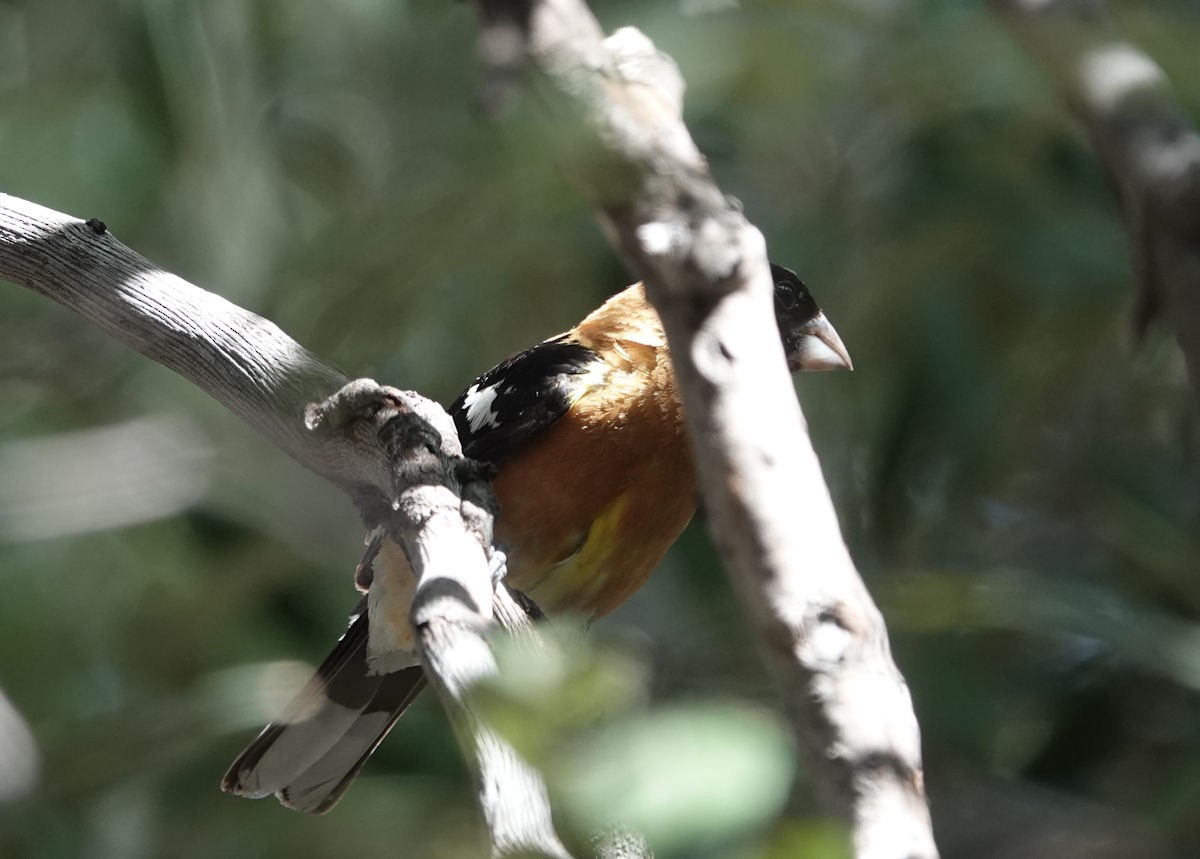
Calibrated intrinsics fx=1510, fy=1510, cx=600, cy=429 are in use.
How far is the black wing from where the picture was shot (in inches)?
147

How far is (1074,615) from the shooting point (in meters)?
4.20

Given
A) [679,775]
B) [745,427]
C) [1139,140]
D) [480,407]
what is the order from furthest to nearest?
[480,407], [745,427], [1139,140], [679,775]

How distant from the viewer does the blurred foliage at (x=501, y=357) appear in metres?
4.17

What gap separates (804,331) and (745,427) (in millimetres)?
2764

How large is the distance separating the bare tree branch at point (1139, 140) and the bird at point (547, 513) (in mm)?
2157

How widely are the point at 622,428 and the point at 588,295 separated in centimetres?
187

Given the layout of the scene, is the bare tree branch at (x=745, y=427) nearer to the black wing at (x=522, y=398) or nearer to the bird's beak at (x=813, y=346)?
the black wing at (x=522, y=398)

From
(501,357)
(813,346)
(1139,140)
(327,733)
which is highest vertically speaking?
(1139,140)

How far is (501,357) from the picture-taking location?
19.4 ft

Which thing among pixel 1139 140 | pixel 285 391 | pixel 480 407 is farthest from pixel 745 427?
pixel 480 407

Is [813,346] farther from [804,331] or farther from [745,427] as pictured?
[745,427]

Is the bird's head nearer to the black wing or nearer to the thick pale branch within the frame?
the black wing

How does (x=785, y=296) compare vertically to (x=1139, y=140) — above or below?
below

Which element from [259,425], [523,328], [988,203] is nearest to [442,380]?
[523,328]
